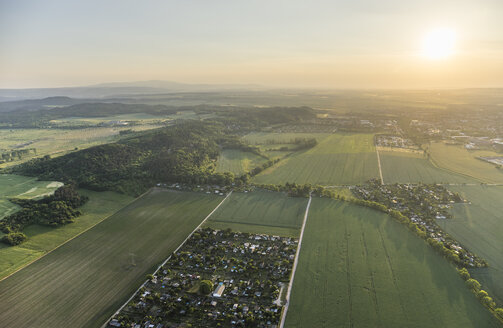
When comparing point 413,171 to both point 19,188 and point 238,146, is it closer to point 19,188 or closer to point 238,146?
point 238,146

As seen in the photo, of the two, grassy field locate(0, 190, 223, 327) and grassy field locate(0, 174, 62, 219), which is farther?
grassy field locate(0, 174, 62, 219)

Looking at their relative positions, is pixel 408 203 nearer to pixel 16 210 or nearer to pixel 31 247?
pixel 31 247

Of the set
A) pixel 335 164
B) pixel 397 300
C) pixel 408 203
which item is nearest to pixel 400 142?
pixel 335 164

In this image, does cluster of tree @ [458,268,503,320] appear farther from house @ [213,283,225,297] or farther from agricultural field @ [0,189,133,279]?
agricultural field @ [0,189,133,279]

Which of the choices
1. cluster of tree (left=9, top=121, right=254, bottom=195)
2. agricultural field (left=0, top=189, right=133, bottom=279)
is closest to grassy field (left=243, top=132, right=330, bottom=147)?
cluster of tree (left=9, top=121, right=254, bottom=195)

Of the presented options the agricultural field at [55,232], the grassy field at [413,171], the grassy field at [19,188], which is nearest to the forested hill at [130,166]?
the grassy field at [19,188]

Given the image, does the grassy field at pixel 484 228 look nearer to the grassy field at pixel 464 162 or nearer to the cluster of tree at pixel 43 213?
the grassy field at pixel 464 162
